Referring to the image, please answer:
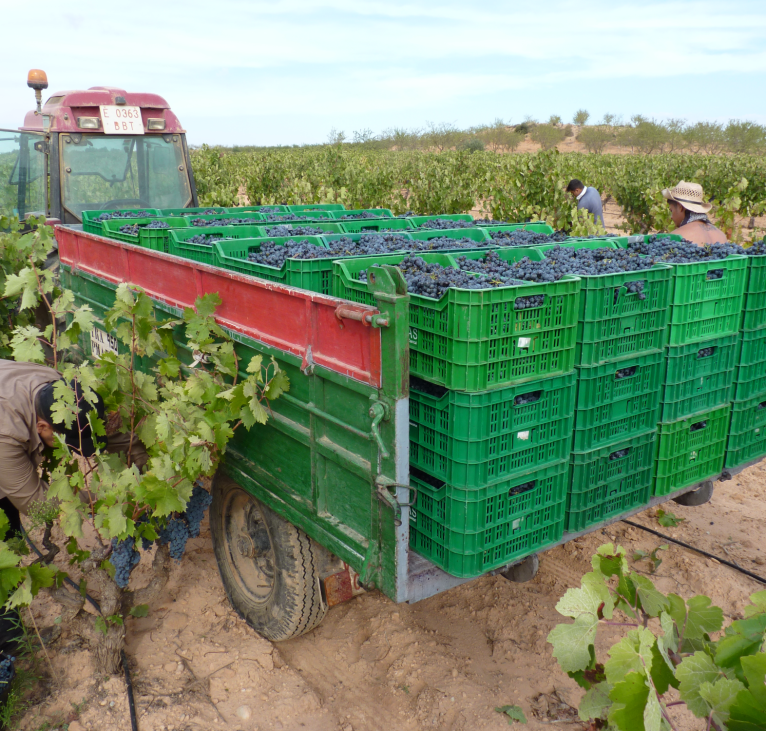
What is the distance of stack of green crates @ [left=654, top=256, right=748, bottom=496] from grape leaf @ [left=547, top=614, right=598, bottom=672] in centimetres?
180

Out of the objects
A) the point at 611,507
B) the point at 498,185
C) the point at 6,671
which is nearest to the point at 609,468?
the point at 611,507

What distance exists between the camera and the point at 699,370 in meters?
3.29

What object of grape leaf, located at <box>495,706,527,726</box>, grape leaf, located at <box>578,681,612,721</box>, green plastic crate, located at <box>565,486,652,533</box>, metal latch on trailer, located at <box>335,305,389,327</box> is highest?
metal latch on trailer, located at <box>335,305,389,327</box>

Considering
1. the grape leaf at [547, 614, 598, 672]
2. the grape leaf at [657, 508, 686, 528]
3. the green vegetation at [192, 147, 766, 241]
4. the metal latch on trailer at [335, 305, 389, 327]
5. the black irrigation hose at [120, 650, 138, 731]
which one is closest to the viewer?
the grape leaf at [547, 614, 598, 672]

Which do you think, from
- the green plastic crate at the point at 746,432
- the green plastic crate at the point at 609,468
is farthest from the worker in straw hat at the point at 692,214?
the green plastic crate at the point at 609,468

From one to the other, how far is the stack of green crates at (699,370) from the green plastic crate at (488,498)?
80 cm

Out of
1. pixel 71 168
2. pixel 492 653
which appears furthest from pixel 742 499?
pixel 71 168

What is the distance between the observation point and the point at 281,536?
3.02 meters

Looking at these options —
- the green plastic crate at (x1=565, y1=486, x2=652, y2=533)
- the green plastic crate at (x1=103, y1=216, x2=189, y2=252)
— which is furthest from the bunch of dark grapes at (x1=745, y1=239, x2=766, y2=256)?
the green plastic crate at (x1=103, y1=216, x2=189, y2=252)

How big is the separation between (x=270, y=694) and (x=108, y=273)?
112 inches

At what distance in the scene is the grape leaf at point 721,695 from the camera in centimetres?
119

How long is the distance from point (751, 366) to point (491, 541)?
1.99m

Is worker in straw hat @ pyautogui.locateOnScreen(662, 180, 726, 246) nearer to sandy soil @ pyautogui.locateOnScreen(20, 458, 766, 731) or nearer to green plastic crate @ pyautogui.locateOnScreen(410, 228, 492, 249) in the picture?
green plastic crate @ pyautogui.locateOnScreen(410, 228, 492, 249)

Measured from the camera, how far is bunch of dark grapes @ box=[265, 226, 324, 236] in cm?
438
